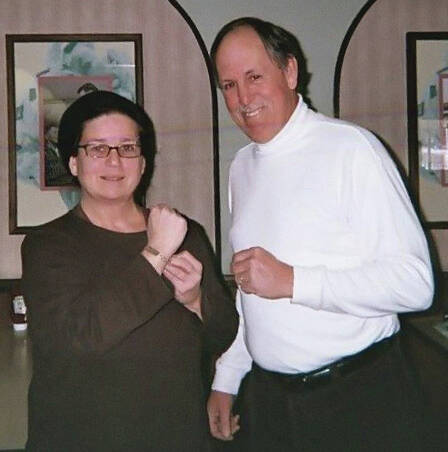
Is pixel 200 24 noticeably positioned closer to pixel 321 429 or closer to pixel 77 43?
pixel 77 43

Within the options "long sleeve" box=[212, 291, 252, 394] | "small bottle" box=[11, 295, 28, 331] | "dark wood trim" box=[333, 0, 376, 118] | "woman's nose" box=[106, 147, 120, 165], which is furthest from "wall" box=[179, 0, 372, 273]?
"woman's nose" box=[106, 147, 120, 165]

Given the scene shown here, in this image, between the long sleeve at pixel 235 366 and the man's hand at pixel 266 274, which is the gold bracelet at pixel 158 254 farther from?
the long sleeve at pixel 235 366

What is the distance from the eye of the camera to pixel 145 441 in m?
1.24

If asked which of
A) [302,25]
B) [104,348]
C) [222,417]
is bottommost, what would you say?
[222,417]

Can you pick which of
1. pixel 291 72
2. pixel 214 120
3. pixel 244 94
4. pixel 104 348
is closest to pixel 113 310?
pixel 104 348

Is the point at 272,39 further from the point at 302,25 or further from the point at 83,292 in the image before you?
the point at 302,25

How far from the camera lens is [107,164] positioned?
1.28 meters

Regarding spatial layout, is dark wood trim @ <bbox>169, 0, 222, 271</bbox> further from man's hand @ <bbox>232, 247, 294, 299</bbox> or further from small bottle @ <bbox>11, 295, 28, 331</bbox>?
man's hand @ <bbox>232, 247, 294, 299</bbox>

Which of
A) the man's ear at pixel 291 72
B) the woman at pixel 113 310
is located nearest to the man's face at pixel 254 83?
the man's ear at pixel 291 72

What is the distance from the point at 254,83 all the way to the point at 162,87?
119 cm

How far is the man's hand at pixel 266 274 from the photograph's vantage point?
123cm

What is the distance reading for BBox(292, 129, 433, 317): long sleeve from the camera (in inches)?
47.6

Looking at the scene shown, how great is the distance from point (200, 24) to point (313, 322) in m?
1.54

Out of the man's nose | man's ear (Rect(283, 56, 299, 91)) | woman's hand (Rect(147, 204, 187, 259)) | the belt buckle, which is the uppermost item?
man's ear (Rect(283, 56, 299, 91))
